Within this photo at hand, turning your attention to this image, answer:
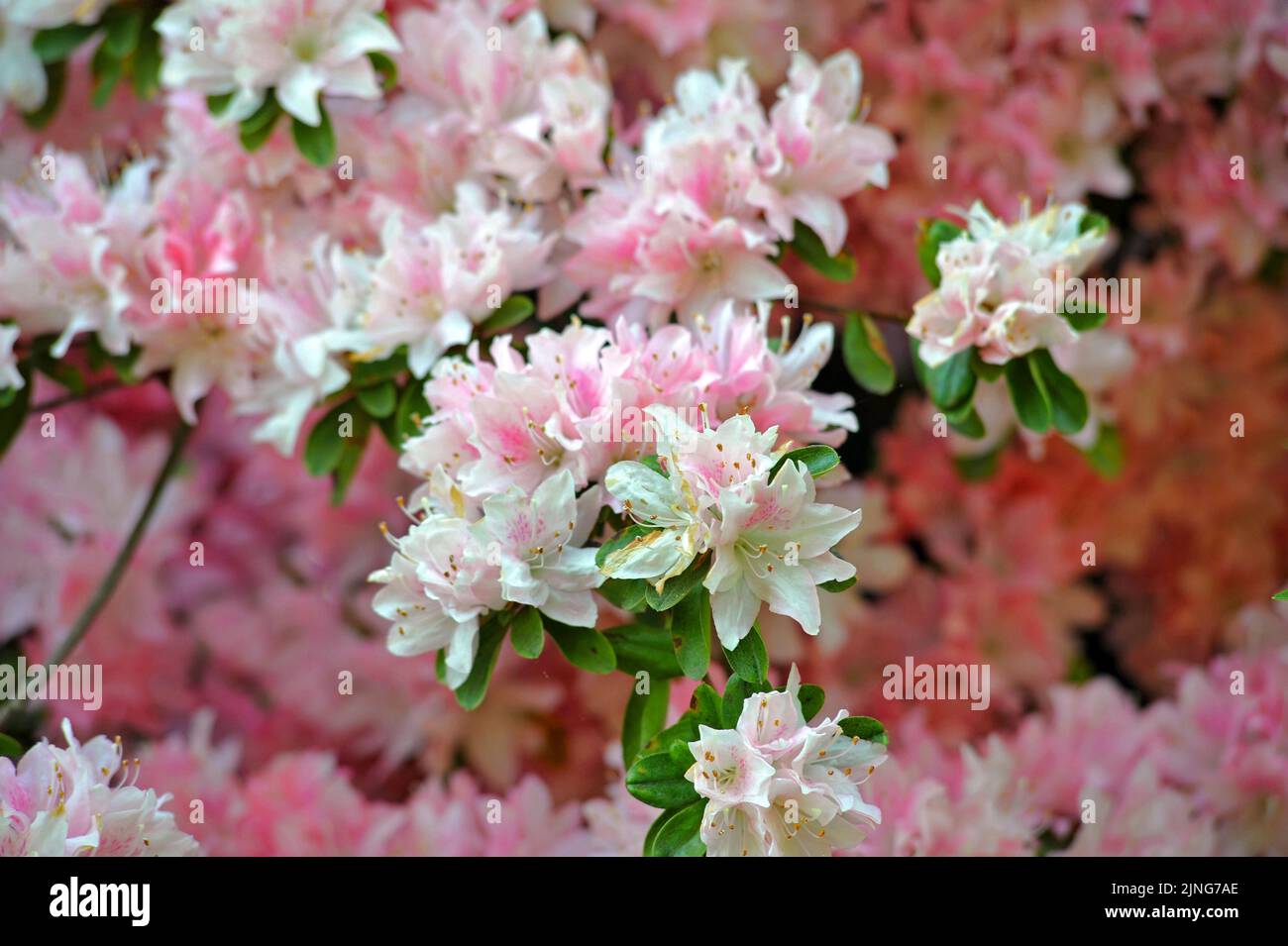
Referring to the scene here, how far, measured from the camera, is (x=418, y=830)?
1.14 meters

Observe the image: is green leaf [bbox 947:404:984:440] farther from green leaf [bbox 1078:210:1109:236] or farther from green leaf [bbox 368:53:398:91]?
green leaf [bbox 368:53:398:91]

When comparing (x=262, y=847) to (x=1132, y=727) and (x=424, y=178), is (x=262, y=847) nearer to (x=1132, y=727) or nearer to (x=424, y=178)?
(x=424, y=178)

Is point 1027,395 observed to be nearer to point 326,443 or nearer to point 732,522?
point 732,522

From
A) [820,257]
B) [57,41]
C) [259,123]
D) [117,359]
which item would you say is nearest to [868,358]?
[820,257]

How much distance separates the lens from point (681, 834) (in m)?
0.75

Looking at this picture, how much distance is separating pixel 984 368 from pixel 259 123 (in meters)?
0.56

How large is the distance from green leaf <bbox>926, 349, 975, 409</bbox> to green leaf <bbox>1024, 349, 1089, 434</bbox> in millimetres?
48

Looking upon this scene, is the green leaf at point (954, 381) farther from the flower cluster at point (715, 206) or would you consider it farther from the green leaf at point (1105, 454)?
the green leaf at point (1105, 454)

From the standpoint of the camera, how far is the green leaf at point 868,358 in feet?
3.26

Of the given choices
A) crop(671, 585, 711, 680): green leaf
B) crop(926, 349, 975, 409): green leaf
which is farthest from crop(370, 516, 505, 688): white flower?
crop(926, 349, 975, 409): green leaf

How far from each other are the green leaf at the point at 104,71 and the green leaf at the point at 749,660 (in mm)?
761

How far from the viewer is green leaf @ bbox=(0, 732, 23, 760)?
0.82m

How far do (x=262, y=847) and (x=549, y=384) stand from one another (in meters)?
0.53
